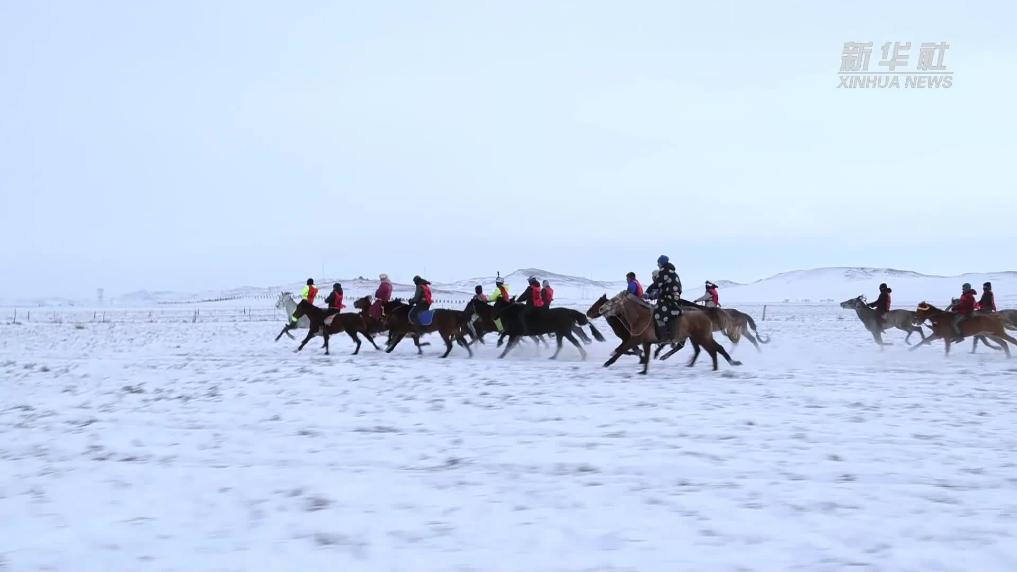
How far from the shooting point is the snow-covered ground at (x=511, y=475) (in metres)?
3.88

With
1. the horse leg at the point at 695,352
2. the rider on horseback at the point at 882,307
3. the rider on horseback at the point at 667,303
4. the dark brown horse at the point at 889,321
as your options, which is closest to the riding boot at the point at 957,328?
the dark brown horse at the point at 889,321

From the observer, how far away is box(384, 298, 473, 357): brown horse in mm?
16141

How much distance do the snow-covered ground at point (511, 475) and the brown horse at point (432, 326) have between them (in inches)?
210

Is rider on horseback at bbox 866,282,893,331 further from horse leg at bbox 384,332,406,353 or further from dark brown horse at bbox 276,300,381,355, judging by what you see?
dark brown horse at bbox 276,300,381,355

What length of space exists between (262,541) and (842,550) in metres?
3.39

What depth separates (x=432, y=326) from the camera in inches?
634

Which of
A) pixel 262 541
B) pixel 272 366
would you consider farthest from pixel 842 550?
pixel 272 366

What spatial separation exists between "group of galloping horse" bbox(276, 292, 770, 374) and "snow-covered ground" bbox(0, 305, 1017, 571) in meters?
1.93

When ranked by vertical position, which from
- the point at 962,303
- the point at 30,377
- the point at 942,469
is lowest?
the point at 30,377

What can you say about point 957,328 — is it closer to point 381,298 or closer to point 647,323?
point 647,323

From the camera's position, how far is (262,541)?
160 inches

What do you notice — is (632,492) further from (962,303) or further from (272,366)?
(962,303)

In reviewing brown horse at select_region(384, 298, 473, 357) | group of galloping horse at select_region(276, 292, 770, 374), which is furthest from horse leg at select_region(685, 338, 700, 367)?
brown horse at select_region(384, 298, 473, 357)

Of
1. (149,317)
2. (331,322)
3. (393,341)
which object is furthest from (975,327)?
(149,317)
